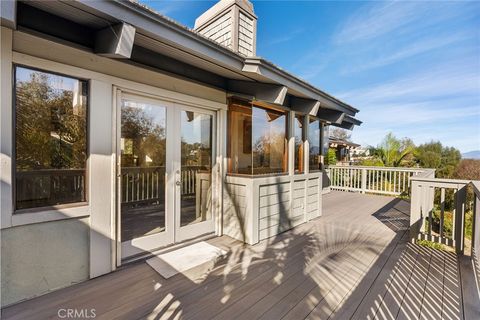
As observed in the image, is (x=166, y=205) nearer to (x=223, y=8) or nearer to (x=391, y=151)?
(x=223, y=8)

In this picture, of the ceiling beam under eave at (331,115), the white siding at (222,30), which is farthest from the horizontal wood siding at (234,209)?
the ceiling beam under eave at (331,115)

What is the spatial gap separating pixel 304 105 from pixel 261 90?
1294 mm

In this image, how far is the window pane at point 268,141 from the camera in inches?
140

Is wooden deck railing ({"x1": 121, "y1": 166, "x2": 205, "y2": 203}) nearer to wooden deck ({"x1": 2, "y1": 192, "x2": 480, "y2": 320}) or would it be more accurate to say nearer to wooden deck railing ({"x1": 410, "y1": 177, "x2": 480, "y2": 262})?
wooden deck ({"x1": 2, "y1": 192, "x2": 480, "y2": 320})

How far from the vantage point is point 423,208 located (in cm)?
354

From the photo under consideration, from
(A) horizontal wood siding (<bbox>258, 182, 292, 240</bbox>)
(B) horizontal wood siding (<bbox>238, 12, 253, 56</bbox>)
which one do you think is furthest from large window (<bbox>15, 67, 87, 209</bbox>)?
(B) horizontal wood siding (<bbox>238, 12, 253, 56</bbox>)

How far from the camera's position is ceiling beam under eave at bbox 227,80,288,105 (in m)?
3.30

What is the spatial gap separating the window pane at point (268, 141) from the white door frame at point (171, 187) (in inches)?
24.1

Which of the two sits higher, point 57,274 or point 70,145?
point 70,145

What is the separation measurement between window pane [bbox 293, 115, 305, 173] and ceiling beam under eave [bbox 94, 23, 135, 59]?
3.14 meters

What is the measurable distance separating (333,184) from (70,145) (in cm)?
812

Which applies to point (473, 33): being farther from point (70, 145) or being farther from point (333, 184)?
point (70, 145)

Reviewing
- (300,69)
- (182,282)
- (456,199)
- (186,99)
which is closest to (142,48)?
(186,99)

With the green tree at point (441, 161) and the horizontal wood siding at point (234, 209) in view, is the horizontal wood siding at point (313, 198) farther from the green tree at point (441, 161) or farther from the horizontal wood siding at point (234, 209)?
the green tree at point (441, 161)
